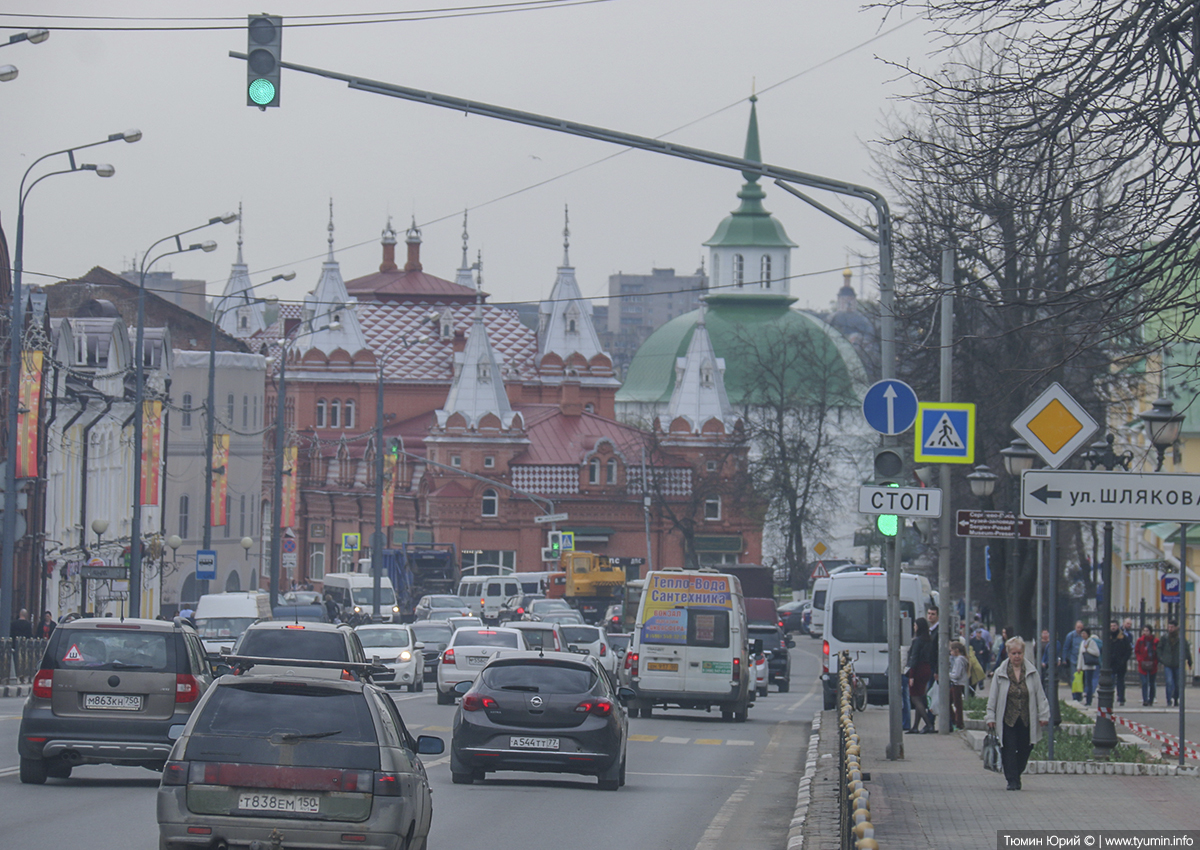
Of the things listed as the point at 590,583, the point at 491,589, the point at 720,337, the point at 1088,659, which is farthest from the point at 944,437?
the point at 720,337

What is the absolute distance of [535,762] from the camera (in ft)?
57.4

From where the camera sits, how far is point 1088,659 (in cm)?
3525

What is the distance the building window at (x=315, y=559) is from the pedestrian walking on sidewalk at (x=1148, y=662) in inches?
2978

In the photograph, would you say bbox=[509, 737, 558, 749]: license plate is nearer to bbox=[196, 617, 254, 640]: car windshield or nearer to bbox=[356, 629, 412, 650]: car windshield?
bbox=[356, 629, 412, 650]: car windshield

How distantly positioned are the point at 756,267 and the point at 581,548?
5173cm

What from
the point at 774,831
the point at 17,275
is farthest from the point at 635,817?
the point at 17,275

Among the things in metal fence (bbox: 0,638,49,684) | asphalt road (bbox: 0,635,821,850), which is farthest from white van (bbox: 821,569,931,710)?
metal fence (bbox: 0,638,49,684)

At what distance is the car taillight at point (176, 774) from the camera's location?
33.3 ft

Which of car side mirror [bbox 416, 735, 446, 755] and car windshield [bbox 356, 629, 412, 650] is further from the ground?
car side mirror [bbox 416, 735, 446, 755]

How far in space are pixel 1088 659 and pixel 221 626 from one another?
17276mm

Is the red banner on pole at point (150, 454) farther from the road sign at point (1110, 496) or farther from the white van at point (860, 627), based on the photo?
the road sign at point (1110, 496)

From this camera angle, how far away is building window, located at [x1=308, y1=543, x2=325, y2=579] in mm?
107938

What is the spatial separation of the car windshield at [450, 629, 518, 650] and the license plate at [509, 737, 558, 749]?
15915 mm

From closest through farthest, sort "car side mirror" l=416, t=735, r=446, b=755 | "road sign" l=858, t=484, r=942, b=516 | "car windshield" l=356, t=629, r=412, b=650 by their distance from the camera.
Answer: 1. "car side mirror" l=416, t=735, r=446, b=755
2. "road sign" l=858, t=484, r=942, b=516
3. "car windshield" l=356, t=629, r=412, b=650
